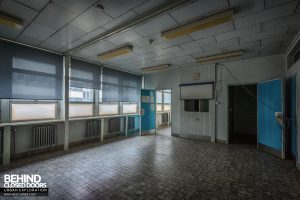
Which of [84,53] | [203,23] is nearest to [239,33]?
[203,23]

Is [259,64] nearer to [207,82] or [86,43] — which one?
[207,82]

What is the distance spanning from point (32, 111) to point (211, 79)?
19.6 feet

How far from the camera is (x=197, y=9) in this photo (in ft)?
8.27

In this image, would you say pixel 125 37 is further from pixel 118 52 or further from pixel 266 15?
pixel 266 15

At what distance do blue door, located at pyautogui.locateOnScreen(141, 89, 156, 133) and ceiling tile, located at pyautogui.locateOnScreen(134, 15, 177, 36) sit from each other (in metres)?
3.80

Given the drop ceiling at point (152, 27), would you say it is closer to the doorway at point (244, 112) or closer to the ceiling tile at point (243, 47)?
the ceiling tile at point (243, 47)

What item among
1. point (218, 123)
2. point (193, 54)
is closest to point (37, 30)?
point (193, 54)

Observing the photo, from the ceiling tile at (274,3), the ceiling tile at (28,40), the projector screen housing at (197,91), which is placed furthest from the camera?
the projector screen housing at (197,91)

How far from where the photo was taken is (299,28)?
3.09 m

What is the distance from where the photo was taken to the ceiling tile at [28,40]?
11.9 feet

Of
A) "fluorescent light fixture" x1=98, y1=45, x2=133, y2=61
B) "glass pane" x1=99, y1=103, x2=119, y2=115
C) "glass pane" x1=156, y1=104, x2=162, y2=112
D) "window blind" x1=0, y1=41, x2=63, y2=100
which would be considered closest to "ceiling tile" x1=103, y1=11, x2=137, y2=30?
"fluorescent light fixture" x1=98, y1=45, x2=133, y2=61

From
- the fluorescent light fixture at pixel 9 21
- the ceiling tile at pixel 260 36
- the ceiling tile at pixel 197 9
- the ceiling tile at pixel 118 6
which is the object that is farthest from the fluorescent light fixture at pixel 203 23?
the fluorescent light fixture at pixel 9 21

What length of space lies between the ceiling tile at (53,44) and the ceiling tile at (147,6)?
8.06ft

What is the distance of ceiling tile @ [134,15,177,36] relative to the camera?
110 inches
